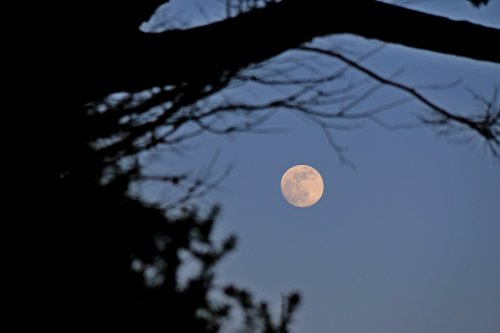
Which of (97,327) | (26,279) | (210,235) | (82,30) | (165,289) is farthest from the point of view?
(165,289)

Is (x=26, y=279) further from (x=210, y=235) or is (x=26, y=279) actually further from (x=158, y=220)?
(x=210, y=235)

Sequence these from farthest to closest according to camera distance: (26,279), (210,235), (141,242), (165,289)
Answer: (165,289)
(210,235)
(141,242)
(26,279)

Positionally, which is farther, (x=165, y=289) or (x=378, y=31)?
(x=165, y=289)

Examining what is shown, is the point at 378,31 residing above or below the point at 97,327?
above

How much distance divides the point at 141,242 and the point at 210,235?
526mm

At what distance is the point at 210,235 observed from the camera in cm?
338

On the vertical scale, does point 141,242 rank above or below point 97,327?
above

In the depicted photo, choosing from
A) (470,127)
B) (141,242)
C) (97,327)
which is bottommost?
(97,327)

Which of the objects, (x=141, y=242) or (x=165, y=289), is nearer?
(x=141, y=242)

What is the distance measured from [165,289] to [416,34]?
10.8ft

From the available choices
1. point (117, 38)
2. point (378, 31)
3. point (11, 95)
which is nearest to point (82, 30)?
point (117, 38)

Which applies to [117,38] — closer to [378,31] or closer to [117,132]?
[117,132]

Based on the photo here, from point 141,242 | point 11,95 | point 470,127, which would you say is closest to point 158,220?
point 141,242

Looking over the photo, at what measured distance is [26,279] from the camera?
7.80ft
